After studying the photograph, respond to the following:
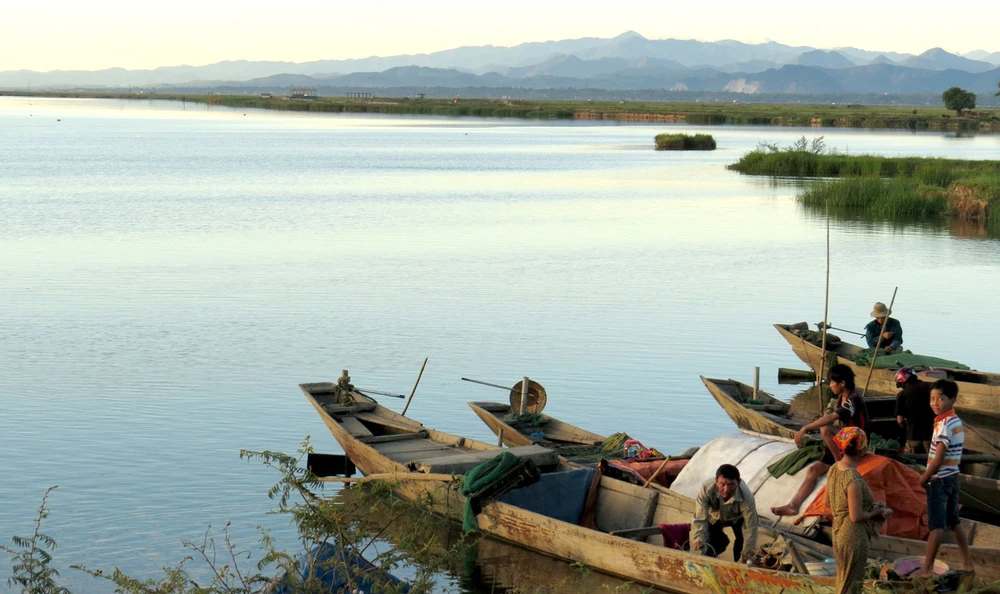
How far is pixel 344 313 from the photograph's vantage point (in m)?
22.0

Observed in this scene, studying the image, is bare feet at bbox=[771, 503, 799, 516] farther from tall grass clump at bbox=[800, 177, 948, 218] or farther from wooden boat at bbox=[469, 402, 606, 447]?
tall grass clump at bbox=[800, 177, 948, 218]

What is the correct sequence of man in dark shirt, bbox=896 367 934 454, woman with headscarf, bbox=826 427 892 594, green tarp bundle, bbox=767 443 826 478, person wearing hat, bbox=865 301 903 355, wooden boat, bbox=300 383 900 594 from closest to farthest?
woman with headscarf, bbox=826 427 892 594
wooden boat, bbox=300 383 900 594
green tarp bundle, bbox=767 443 826 478
man in dark shirt, bbox=896 367 934 454
person wearing hat, bbox=865 301 903 355

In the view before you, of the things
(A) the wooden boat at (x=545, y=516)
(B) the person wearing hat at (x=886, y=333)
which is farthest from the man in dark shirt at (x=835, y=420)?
(B) the person wearing hat at (x=886, y=333)

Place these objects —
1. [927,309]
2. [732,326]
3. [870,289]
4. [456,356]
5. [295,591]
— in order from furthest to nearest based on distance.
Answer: [870,289]
[927,309]
[732,326]
[456,356]
[295,591]

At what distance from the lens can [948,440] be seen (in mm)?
8930

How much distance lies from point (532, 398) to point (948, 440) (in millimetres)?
6008

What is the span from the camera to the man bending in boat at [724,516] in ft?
29.8

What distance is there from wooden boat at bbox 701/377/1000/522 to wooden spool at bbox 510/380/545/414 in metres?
2.31

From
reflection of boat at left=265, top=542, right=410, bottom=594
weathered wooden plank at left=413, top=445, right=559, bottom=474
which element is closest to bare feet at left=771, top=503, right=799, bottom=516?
weathered wooden plank at left=413, top=445, right=559, bottom=474

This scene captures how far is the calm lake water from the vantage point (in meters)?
13.5

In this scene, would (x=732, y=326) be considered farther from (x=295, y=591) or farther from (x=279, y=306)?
(x=295, y=591)

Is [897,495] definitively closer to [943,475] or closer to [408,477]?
[943,475]

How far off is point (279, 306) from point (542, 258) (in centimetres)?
858

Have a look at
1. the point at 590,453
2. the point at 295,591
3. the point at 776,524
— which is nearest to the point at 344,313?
the point at 590,453
